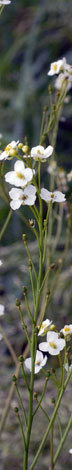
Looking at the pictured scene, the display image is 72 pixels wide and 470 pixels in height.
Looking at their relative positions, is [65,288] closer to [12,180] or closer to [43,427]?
[43,427]

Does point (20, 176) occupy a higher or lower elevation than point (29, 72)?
lower

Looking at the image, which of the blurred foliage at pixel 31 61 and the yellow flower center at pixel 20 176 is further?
the blurred foliage at pixel 31 61

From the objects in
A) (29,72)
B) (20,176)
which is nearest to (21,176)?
(20,176)

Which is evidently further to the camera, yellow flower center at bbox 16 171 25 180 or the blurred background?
the blurred background

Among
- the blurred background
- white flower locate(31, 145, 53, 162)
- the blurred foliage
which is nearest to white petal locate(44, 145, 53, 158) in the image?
white flower locate(31, 145, 53, 162)

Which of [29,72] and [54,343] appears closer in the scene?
[54,343]

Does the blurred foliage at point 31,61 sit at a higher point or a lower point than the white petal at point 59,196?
higher

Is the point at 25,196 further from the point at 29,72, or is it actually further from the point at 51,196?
the point at 29,72

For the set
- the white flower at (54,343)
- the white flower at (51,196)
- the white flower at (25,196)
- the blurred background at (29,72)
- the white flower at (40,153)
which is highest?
the blurred background at (29,72)

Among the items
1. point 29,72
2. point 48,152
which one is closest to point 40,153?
point 48,152

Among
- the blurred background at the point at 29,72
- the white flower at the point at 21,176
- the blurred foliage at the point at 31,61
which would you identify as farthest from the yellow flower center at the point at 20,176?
the blurred foliage at the point at 31,61

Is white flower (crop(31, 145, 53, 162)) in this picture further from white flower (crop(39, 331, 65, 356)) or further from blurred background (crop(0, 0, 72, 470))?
blurred background (crop(0, 0, 72, 470))

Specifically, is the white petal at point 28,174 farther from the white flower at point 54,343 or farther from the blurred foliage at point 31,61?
the blurred foliage at point 31,61
